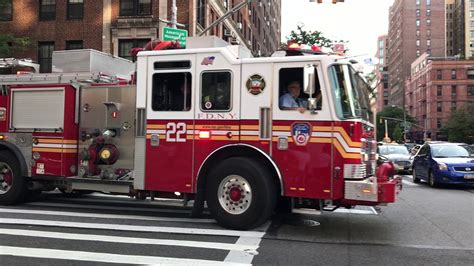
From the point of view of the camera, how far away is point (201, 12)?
32.5m

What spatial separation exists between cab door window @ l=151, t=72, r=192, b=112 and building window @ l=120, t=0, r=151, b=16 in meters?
22.8

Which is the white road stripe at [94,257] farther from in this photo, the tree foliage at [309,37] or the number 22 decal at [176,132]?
the tree foliage at [309,37]

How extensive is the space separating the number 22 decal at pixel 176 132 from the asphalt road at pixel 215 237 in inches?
58.2

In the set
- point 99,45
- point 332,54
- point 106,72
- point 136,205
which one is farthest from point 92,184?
point 99,45

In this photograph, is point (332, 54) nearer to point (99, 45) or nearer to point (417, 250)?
point (417, 250)

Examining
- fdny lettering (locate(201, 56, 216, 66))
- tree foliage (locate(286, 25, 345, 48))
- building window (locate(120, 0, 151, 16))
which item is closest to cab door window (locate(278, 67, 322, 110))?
fdny lettering (locate(201, 56, 216, 66))

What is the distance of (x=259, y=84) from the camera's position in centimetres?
766

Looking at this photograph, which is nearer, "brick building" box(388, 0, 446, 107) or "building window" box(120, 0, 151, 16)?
"building window" box(120, 0, 151, 16)

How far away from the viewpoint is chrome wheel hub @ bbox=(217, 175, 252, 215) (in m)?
7.63

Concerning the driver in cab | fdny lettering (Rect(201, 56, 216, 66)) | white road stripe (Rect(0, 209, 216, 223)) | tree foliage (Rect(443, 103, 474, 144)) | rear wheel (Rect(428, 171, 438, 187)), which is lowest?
white road stripe (Rect(0, 209, 216, 223))

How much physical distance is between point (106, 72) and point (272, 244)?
536cm

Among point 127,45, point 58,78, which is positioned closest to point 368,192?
point 58,78

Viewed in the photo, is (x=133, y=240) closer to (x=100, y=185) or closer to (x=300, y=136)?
(x=100, y=185)

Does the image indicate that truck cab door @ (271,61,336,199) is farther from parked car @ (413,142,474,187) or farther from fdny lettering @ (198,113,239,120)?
parked car @ (413,142,474,187)
